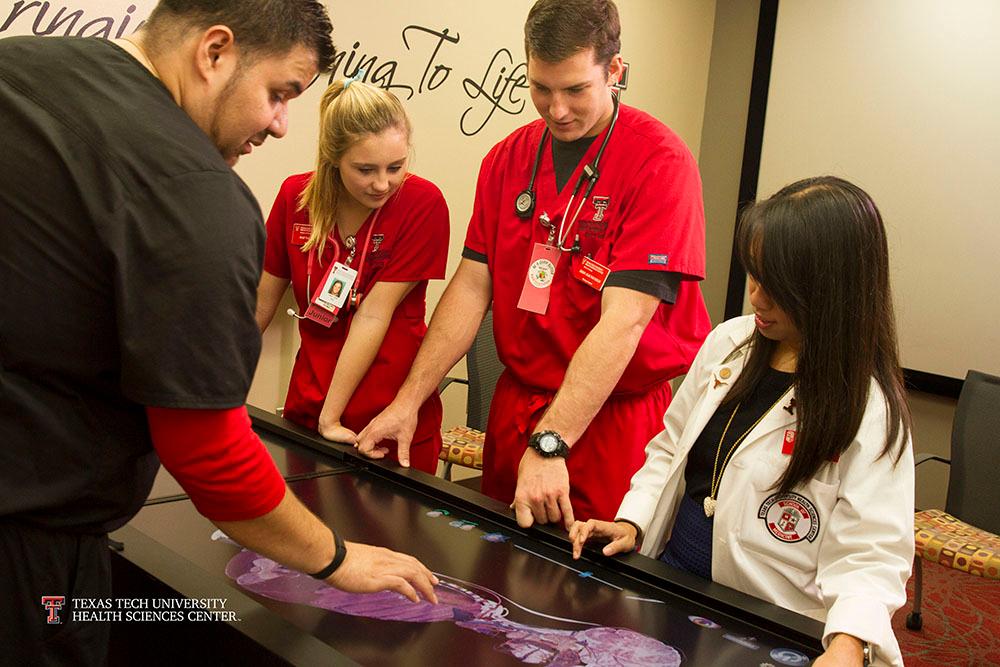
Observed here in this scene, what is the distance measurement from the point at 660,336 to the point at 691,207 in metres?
0.31

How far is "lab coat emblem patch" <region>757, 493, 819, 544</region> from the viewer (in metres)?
1.52

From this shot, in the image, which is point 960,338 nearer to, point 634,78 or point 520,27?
point 634,78

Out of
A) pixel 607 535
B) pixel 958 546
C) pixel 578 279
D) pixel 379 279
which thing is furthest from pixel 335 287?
pixel 958 546

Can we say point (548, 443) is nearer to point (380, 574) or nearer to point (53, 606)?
point (380, 574)

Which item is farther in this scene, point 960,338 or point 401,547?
point 960,338

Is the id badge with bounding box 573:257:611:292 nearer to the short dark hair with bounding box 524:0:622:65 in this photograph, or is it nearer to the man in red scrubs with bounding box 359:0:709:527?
the man in red scrubs with bounding box 359:0:709:527

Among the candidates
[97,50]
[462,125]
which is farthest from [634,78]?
[97,50]

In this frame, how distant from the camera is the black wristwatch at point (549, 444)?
1.88 metres

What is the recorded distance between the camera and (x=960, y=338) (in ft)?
13.8

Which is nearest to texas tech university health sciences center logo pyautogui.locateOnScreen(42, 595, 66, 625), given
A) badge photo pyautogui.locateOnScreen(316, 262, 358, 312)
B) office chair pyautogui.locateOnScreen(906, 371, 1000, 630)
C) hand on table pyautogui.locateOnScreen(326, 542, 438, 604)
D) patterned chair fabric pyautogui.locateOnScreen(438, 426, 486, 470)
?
hand on table pyautogui.locateOnScreen(326, 542, 438, 604)

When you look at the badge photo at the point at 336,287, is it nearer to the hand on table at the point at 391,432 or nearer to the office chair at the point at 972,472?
the hand on table at the point at 391,432

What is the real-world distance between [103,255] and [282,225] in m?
1.48

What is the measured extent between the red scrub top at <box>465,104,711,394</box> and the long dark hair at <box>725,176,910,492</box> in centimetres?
52

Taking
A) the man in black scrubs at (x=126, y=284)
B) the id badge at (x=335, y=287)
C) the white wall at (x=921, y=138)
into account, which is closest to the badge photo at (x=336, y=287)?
the id badge at (x=335, y=287)
